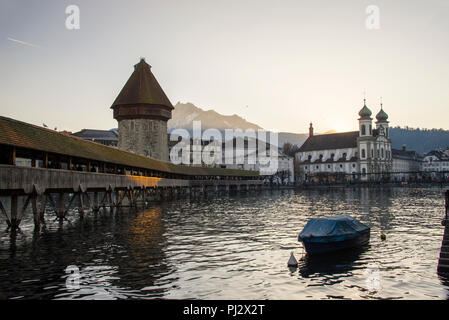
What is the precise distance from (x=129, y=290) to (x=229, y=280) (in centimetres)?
329

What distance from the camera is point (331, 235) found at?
1797cm

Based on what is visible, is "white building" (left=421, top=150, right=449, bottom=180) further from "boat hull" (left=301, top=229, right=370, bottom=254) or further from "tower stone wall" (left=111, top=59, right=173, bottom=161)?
"boat hull" (left=301, top=229, right=370, bottom=254)

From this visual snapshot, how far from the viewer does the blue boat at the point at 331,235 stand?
17703 millimetres

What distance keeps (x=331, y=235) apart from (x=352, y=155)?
120248 mm

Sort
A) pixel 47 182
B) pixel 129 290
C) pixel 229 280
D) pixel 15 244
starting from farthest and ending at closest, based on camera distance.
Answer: pixel 47 182
pixel 15 244
pixel 229 280
pixel 129 290

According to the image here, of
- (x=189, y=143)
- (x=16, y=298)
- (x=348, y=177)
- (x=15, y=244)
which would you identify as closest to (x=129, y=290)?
(x=16, y=298)

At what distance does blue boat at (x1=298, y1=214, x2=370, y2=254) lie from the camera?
17.7 m

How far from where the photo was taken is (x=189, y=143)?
380ft

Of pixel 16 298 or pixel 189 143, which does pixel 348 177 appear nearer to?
pixel 189 143

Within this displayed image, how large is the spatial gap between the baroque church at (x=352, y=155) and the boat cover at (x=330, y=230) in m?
103

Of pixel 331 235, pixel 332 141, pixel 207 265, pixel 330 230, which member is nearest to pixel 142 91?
pixel 330 230

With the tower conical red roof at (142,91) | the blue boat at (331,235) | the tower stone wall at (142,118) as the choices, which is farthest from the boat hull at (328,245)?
the tower conical red roof at (142,91)

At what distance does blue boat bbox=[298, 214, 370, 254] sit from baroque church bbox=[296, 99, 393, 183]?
337 ft
